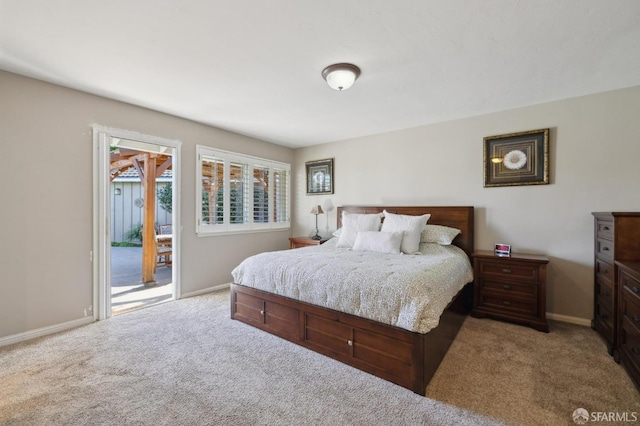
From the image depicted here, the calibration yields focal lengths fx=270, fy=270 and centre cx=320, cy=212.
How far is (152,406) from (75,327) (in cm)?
189

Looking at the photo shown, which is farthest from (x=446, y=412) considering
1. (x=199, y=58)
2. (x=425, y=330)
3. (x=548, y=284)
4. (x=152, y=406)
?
(x=199, y=58)

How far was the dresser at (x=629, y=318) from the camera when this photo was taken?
1843mm

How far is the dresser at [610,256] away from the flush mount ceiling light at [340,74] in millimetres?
2518

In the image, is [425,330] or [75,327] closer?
[425,330]

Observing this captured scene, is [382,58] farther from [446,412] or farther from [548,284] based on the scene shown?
[548,284]

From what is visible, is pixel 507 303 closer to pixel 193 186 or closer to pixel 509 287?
pixel 509 287

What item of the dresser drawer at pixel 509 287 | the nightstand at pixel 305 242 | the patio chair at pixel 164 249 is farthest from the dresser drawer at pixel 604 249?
the patio chair at pixel 164 249

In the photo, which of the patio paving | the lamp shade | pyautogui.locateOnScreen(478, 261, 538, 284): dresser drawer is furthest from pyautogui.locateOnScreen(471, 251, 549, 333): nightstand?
the patio paving

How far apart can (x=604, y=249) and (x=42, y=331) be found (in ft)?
18.0

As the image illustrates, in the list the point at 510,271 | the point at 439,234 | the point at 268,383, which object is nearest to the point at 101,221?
the point at 268,383

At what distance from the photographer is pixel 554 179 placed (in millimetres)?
3113

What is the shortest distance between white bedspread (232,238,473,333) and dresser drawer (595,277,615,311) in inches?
43.5

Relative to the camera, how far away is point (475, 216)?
11.9ft

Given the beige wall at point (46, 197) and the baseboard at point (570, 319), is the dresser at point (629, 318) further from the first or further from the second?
the beige wall at point (46, 197)
